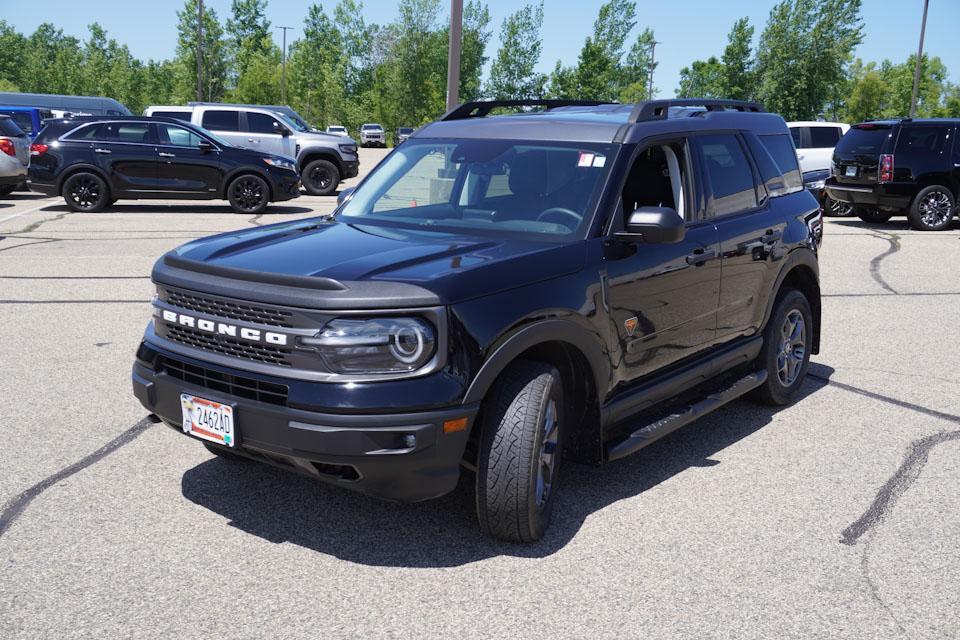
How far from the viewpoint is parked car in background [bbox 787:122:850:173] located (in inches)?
888

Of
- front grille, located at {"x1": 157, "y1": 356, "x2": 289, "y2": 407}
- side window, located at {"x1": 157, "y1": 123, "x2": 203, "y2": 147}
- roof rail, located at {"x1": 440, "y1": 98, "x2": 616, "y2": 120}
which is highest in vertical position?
roof rail, located at {"x1": 440, "y1": 98, "x2": 616, "y2": 120}

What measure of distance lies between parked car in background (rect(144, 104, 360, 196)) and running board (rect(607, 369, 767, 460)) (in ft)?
58.3

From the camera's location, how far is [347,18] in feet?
344

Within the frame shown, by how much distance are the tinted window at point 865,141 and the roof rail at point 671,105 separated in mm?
12004

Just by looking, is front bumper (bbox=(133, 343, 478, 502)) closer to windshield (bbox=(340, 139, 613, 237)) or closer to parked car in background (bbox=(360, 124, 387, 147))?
windshield (bbox=(340, 139, 613, 237))

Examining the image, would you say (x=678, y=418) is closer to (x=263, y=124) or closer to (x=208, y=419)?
(x=208, y=419)

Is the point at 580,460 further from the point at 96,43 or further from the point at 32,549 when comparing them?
the point at 96,43

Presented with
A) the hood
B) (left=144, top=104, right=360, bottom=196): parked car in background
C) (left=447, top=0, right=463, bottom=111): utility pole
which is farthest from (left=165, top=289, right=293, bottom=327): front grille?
(left=144, top=104, right=360, bottom=196): parked car in background

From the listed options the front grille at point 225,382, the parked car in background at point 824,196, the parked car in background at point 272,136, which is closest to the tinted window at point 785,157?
the front grille at point 225,382

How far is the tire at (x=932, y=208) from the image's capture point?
56.2 ft

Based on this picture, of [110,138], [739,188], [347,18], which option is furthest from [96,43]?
[739,188]

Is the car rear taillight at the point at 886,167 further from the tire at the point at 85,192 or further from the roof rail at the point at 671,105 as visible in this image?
the tire at the point at 85,192

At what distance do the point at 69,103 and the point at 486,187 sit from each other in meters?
40.5

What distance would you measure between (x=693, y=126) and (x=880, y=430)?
2191 mm
